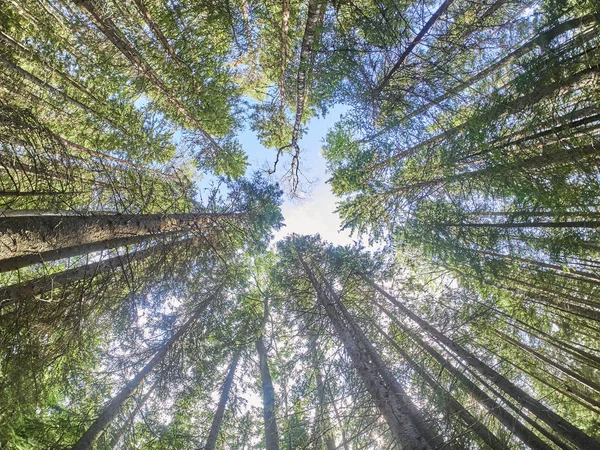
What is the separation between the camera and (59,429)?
579 centimetres

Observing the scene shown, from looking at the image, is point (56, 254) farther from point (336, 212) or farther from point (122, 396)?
point (336, 212)

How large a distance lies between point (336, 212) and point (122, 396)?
27.3 feet

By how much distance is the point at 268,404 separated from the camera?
959 cm

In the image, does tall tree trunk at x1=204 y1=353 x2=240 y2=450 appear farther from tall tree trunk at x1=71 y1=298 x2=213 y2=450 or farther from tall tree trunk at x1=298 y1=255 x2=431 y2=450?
tall tree trunk at x1=298 y1=255 x2=431 y2=450

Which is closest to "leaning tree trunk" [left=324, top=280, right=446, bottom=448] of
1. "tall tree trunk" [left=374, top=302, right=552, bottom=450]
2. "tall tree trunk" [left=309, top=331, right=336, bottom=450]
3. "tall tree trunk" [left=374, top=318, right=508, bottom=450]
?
"tall tree trunk" [left=374, top=318, right=508, bottom=450]

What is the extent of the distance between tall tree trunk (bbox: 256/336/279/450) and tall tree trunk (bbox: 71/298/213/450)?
2.63 meters

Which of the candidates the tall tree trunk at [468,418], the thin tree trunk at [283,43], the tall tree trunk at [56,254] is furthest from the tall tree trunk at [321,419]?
the thin tree trunk at [283,43]

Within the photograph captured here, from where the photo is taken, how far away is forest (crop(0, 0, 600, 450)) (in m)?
5.17

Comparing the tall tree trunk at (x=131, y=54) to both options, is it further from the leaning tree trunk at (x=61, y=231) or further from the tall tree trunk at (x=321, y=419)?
the tall tree trunk at (x=321, y=419)

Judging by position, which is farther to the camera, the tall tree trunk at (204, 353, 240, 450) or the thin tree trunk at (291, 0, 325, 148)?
the tall tree trunk at (204, 353, 240, 450)

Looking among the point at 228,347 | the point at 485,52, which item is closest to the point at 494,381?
the point at 228,347

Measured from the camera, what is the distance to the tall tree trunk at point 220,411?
25.2ft

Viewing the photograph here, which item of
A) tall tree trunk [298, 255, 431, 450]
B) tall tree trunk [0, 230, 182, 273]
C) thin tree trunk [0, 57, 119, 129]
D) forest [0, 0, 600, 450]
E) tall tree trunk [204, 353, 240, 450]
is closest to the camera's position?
tall tree trunk [298, 255, 431, 450]

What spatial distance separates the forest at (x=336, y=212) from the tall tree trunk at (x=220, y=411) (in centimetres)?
9
